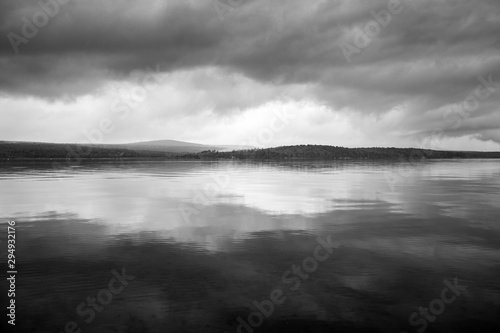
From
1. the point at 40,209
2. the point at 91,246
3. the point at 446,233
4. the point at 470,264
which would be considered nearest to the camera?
the point at 470,264

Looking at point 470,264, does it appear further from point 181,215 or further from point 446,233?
point 181,215

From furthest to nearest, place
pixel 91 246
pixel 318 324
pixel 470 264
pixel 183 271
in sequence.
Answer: pixel 91 246 < pixel 470 264 < pixel 183 271 < pixel 318 324

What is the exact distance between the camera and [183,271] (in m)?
13.7

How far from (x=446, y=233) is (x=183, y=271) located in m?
14.5

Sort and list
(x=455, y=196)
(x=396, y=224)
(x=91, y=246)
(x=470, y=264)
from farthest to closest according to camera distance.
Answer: (x=455, y=196) < (x=396, y=224) < (x=91, y=246) < (x=470, y=264)

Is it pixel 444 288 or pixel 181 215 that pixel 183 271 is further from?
pixel 181 215

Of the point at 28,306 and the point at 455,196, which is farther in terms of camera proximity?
the point at 455,196

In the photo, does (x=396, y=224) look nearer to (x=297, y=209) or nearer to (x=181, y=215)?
(x=297, y=209)

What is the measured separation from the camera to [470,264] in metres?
14.7

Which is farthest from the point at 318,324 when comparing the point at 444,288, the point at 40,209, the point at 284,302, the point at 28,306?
the point at 40,209

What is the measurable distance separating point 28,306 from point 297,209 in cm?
2050

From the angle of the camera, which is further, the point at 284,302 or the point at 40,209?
the point at 40,209

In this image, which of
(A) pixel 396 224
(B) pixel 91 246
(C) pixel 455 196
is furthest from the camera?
(C) pixel 455 196

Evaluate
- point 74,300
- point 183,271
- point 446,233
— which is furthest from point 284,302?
point 446,233
